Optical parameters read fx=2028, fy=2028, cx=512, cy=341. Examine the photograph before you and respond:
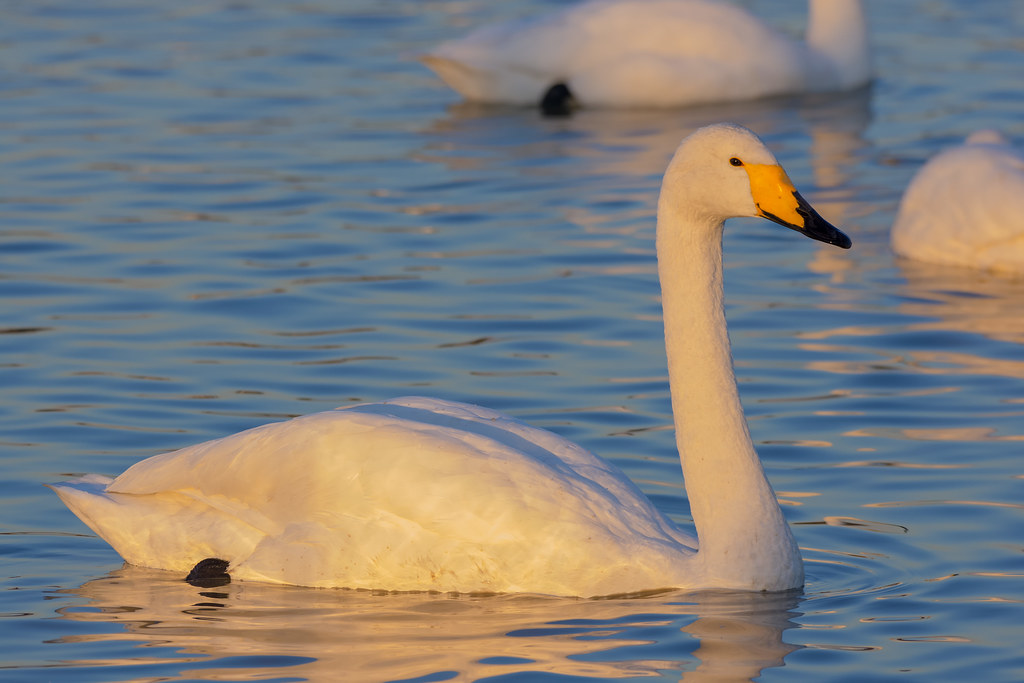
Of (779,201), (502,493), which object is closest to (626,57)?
(779,201)

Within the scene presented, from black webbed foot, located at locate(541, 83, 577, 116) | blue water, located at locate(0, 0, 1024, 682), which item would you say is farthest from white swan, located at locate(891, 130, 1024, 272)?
black webbed foot, located at locate(541, 83, 577, 116)

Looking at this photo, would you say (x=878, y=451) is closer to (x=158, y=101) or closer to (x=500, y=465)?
(x=500, y=465)

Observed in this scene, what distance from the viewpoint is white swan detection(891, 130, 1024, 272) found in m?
11.6

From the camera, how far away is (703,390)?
6.79 meters

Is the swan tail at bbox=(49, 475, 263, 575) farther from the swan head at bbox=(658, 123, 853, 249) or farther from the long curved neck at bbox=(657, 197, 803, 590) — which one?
the swan head at bbox=(658, 123, 853, 249)

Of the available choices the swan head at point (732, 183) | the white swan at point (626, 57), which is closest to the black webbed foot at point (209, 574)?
the swan head at point (732, 183)

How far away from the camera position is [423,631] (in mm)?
6266

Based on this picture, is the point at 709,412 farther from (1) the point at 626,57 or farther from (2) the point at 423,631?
(1) the point at 626,57

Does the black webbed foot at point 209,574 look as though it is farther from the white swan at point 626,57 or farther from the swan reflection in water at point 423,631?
the white swan at point 626,57

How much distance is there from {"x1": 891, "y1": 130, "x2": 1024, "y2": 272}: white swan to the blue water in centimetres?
19

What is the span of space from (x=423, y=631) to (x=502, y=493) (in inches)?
20.3

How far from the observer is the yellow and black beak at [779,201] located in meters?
6.68

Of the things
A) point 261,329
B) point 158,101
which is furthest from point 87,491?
point 158,101

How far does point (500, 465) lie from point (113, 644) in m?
1.34
